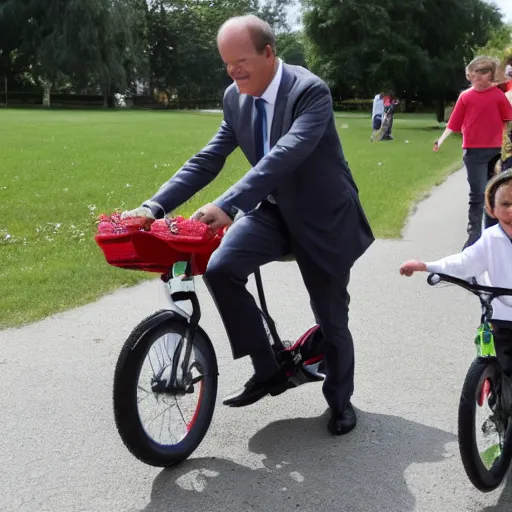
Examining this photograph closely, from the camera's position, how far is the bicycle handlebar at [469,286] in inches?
128

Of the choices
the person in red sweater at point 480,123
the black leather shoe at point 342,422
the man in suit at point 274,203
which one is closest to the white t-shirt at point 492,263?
the man in suit at point 274,203

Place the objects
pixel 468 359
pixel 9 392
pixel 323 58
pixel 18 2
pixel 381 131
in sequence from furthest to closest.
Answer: pixel 18 2, pixel 323 58, pixel 381 131, pixel 468 359, pixel 9 392

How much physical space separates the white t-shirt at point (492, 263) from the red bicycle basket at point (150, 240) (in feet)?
3.35

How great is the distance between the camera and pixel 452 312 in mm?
6117

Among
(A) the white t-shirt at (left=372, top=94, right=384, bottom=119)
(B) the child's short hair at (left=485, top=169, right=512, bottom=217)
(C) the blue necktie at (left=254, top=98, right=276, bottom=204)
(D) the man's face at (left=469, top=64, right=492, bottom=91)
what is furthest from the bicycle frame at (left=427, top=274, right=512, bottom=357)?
(A) the white t-shirt at (left=372, top=94, right=384, bottom=119)

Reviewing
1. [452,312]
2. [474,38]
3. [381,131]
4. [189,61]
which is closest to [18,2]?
[189,61]

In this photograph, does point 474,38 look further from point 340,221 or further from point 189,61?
point 340,221

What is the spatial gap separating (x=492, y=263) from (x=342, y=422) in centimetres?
107

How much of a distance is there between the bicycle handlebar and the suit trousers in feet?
1.98

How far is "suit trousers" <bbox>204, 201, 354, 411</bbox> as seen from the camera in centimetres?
348

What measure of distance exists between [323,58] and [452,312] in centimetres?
4536

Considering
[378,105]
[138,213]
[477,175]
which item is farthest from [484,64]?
[378,105]

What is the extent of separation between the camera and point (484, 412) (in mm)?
3309

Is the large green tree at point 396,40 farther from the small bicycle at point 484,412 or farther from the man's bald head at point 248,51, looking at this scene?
the small bicycle at point 484,412
